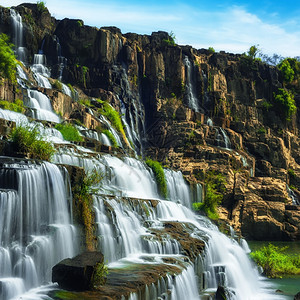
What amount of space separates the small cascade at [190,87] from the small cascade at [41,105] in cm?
2227

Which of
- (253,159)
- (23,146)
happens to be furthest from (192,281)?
(253,159)

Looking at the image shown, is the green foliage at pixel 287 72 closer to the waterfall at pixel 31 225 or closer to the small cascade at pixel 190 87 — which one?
the small cascade at pixel 190 87

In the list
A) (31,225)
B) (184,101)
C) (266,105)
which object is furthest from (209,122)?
(31,225)

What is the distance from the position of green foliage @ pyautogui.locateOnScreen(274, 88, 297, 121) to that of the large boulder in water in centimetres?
4750

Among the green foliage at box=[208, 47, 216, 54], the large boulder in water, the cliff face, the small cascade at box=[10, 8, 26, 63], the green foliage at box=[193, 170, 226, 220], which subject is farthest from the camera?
the green foliage at box=[208, 47, 216, 54]

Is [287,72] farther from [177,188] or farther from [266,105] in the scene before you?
[177,188]

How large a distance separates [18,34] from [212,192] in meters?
26.9

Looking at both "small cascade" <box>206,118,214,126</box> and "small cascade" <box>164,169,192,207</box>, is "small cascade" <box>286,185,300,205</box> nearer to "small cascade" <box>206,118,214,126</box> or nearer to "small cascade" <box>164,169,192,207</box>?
"small cascade" <box>206,118,214,126</box>

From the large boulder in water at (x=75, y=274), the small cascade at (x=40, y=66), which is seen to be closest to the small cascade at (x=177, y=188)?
the large boulder in water at (x=75, y=274)

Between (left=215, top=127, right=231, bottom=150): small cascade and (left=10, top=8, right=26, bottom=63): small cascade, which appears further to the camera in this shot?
(left=10, top=8, right=26, bottom=63): small cascade

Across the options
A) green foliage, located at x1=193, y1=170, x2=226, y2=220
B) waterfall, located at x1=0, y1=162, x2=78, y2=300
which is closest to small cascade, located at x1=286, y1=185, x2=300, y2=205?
green foliage, located at x1=193, y1=170, x2=226, y2=220

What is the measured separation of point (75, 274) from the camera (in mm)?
9797

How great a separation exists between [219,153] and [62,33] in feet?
78.6

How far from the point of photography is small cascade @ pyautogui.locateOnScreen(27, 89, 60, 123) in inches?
1101
